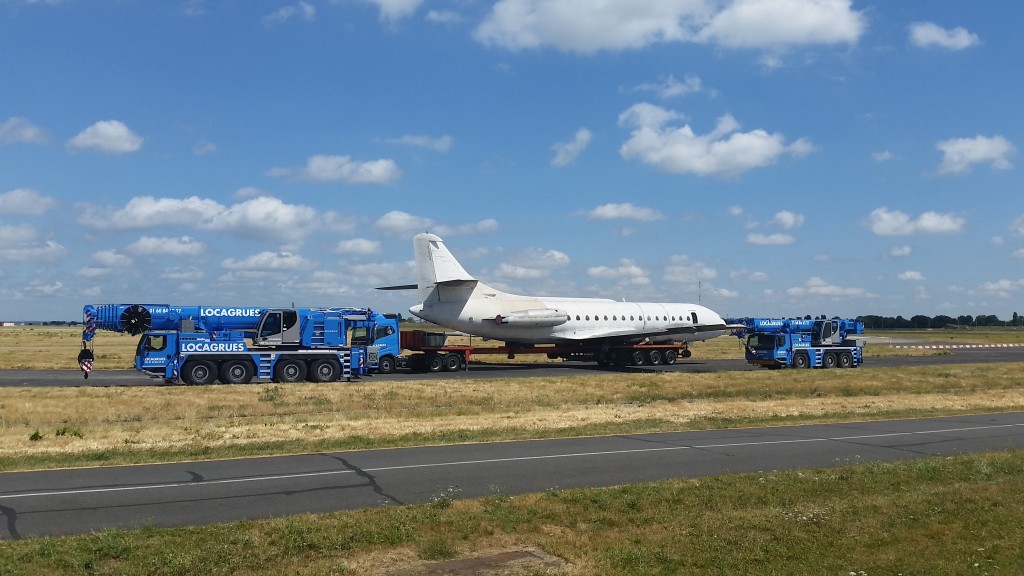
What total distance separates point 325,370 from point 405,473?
2139cm

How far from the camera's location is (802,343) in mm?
47094

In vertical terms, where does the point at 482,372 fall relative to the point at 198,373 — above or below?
below

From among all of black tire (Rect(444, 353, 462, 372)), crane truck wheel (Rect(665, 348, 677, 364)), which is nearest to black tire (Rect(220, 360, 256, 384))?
black tire (Rect(444, 353, 462, 372))

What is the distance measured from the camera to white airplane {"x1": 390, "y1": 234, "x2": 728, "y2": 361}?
44438mm

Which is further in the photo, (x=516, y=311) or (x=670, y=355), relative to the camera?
(x=670, y=355)

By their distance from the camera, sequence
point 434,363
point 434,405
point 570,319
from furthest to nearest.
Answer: point 570,319, point 434,363, point 434,405

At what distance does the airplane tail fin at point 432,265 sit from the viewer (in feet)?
145

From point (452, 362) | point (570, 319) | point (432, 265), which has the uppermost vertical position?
point (432, 265)

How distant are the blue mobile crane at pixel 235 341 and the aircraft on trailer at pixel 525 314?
766 cm

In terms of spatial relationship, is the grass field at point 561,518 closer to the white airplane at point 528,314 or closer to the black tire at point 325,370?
the black tire at point 325,370

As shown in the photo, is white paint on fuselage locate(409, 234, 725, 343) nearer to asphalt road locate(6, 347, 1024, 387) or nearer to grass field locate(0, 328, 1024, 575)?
asphalt road locate(6, 347, 1024, 387)

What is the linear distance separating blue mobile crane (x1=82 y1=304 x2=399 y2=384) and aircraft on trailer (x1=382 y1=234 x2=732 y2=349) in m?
7.66

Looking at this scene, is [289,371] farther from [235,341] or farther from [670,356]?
[670,356]

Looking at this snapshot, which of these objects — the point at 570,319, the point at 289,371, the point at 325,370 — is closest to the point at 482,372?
the point at 570,319
